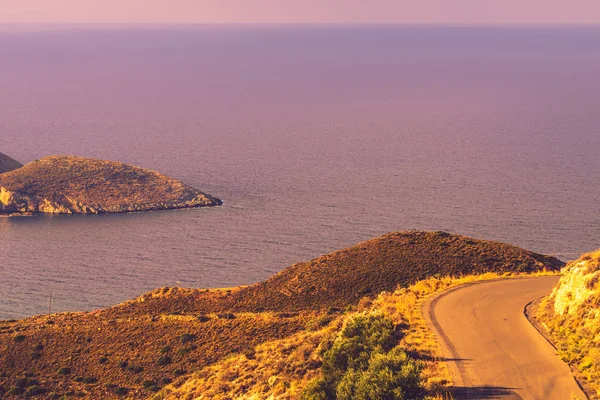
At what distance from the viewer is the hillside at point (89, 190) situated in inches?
3959

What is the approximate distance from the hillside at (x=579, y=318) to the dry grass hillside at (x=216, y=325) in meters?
6.65

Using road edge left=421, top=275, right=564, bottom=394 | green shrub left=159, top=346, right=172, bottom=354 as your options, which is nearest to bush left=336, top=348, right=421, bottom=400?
road edge left=421, top=275, right=564, bottom=394

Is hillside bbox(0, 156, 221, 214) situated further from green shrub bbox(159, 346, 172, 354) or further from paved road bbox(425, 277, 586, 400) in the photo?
paved road bbox(425, 277, 586, 400)

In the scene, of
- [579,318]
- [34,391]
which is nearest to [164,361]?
[34,391]

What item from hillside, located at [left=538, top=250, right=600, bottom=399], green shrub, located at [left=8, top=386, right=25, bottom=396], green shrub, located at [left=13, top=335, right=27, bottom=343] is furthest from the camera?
green shrub, located at [left=13, top=335, right=27, bottom=343]

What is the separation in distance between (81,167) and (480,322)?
92.9 m

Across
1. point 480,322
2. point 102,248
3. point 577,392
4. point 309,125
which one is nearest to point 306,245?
point 102,248

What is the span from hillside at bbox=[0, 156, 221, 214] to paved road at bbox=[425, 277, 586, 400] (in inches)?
2666

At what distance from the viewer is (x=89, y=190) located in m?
105

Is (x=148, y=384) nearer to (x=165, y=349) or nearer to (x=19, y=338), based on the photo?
(x=165, y=349)

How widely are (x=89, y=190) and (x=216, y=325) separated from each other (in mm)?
66689

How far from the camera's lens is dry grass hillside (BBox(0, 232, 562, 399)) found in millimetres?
39438

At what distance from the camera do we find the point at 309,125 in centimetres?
17900

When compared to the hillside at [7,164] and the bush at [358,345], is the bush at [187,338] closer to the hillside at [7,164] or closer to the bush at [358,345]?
the bush at [358,345]
